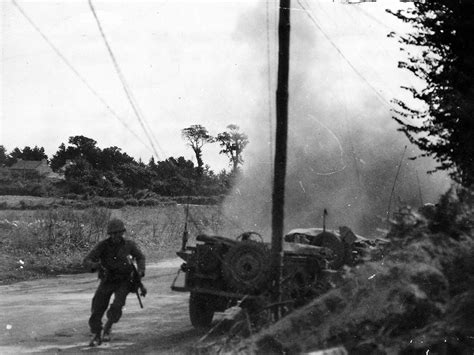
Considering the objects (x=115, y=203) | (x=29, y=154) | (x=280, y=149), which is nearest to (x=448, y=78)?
(x=280, y=149)

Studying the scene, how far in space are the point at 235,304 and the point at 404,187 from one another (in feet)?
91.5

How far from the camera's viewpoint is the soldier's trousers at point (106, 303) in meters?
9.98

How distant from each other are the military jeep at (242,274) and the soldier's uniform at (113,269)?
1691 millimetres

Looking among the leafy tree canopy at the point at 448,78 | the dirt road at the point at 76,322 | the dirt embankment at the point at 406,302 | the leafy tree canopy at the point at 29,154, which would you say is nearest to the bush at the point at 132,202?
the dirt road at the point at 76,322

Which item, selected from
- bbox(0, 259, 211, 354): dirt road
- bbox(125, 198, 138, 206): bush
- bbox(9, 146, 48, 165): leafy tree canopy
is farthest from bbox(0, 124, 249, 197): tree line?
bbox(9, 146, 48, 165): leafy tree canopy

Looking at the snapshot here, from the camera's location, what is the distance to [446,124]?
535 inches

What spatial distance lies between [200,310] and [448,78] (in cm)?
652

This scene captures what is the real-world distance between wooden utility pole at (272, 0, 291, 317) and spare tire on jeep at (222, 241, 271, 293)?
10.6 inches

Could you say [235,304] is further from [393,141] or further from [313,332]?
[393,141]

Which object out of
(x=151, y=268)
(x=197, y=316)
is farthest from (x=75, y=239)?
(x=197, y=316)

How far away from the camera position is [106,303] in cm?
1021

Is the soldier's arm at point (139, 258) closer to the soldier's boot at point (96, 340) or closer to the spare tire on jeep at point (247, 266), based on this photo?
the soldier's boot at point (96, 340)

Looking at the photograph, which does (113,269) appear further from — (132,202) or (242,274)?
(132,202)

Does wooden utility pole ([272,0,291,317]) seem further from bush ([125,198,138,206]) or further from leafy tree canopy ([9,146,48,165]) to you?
leafy tree canopy ([9,146,48,165])
